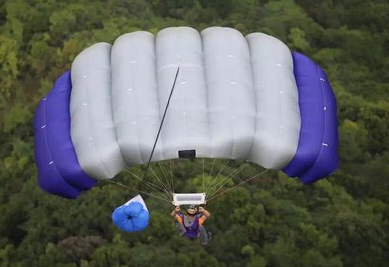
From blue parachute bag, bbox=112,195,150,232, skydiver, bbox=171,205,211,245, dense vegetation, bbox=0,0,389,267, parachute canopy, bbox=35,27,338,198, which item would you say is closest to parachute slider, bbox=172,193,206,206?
skydiver, bbox=171,205,211,245

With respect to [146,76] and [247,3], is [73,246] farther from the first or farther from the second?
[247,3]

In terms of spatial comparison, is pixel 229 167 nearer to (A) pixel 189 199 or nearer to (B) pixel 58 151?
(A) pixel 189 199

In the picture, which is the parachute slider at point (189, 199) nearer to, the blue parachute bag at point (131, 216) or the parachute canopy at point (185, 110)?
the blue parachute bag at point (131, 216)

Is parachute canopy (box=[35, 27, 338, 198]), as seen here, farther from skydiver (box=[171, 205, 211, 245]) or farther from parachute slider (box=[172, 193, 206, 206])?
skydiver (box=[171, 205, 211, 245])

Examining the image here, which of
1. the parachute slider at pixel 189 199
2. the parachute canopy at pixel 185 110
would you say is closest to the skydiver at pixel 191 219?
the parachute slider at pixel 189 199

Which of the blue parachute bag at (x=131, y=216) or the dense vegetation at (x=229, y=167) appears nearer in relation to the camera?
the blue parachute bag at (x=131, y=216)

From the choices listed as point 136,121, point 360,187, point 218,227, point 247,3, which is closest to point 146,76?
point 136,121
